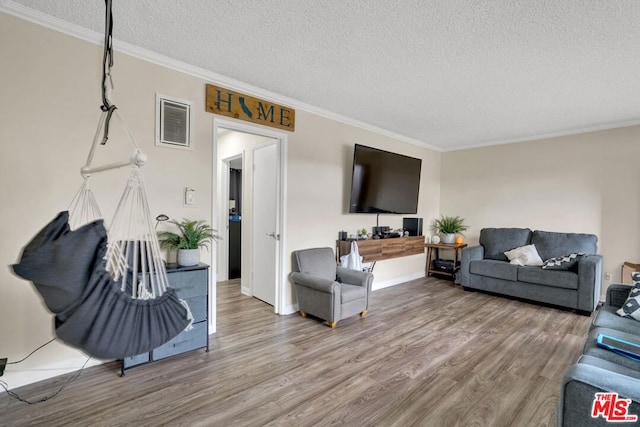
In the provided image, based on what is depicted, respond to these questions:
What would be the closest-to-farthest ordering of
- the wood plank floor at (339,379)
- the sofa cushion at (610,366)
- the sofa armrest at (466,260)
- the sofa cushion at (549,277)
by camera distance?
the sofa cushion at (610,366), the wood plank floor at (339,379), the sofa cushion at (549,277), the sofa armrest at (466,260)

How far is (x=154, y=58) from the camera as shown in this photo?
259 cm

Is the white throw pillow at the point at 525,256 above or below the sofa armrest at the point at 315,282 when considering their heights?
above

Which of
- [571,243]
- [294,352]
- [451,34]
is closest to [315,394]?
[294,352]

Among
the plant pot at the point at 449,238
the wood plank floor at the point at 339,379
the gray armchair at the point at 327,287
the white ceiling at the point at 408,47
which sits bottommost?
the wood plank floor at the point at 339,379

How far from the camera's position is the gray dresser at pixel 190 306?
7.89ft

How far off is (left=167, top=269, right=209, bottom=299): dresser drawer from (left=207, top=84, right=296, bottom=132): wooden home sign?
1.55 metres

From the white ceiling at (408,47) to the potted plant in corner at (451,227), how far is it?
7.71ft

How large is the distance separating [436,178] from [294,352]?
4673 millimetres

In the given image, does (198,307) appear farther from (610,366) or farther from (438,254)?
(438,254)

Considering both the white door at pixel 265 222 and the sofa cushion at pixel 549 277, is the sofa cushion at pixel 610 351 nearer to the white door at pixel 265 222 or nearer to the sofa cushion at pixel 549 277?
the sofa cushion at pixel 549 277

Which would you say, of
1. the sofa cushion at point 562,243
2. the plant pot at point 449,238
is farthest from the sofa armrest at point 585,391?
the plant pot at point 449,238

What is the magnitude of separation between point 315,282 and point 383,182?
6.33 ft

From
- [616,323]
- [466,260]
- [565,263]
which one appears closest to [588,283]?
[565,263]

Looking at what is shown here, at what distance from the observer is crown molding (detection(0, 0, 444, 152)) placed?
205cm
